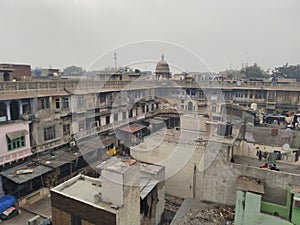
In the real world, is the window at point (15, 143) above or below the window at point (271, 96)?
below

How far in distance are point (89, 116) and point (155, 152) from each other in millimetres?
8108

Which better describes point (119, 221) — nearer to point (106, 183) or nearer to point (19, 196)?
point (106, 183)

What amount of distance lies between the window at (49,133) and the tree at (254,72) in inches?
1490

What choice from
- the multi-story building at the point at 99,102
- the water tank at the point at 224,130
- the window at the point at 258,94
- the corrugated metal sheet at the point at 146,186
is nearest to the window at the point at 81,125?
the multi-story building at the point at 99,102

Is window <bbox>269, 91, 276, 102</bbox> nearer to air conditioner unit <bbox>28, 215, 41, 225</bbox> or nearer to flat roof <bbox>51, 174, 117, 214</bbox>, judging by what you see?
flat roof <bbox>51, 174, 117, 214</bbox>

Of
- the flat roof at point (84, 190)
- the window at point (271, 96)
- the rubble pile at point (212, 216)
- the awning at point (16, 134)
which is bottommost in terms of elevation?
the rubble pile at point (212, 216)

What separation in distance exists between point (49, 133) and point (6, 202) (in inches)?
202

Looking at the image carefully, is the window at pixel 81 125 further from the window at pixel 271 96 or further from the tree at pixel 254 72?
the tree at pixel 254 72

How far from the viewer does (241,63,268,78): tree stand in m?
43.3

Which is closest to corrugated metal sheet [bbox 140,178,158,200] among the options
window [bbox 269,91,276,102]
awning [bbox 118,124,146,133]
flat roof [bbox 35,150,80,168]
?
flat roof [bbox 35,150,80,168]

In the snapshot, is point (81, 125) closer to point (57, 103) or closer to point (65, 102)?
point (65, 102)

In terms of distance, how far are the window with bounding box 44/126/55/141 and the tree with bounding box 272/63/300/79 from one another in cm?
4218

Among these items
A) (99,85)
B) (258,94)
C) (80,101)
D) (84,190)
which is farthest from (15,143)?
(258,94)

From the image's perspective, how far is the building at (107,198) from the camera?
6840mm
